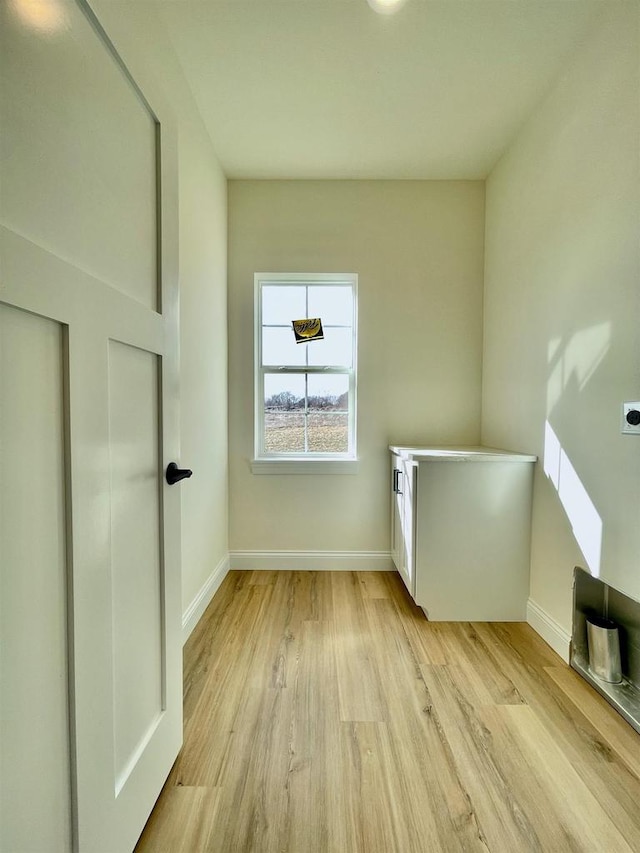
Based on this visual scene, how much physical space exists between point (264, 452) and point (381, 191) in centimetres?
195

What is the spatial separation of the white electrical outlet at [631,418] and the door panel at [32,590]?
5.45 ft

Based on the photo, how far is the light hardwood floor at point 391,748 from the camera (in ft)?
3.36

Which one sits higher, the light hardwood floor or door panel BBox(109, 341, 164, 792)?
door panel BBox(109, 341, 164, 792)

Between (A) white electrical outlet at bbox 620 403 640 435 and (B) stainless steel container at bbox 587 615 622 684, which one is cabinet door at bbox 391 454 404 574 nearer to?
(B) stainless steel container at bbox 587 615 622 684

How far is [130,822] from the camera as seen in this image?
0.92 metres

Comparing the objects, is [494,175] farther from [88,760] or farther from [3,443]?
[88,760]

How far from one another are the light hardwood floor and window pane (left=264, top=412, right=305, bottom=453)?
1.18m

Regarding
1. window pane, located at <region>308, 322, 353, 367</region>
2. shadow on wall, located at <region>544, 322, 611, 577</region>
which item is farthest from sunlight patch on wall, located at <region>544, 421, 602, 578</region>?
window pane, located at <region>308, 322, 353, 367</region>

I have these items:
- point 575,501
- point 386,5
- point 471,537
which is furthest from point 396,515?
point 386,5

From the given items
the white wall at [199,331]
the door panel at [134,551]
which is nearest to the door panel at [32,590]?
the door panel at [134,551]

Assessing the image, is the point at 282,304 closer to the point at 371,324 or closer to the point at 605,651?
the point at 371,324

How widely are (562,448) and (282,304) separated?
6.32ft

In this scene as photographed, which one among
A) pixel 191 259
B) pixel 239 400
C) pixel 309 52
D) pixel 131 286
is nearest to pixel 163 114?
pixel 131 286

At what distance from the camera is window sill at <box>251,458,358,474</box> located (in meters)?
2.71
